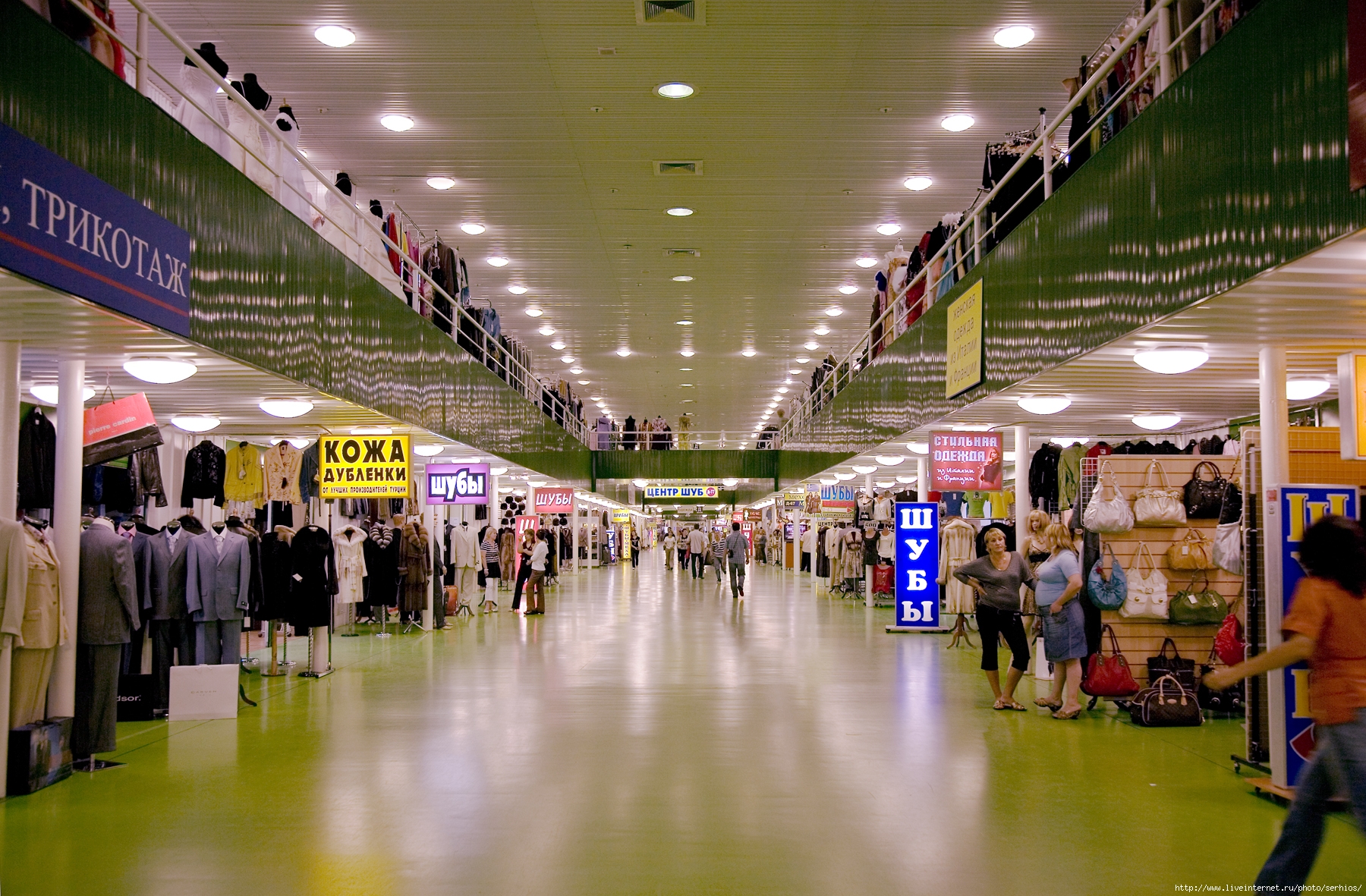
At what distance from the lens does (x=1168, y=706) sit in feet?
29.1

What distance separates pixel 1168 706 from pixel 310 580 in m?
8.62

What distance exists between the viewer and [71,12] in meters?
6.48

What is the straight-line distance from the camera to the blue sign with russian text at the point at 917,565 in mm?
15703

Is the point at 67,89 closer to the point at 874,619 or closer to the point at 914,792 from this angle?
the point at 914,792

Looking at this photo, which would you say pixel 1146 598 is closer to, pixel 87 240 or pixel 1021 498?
pixel 1021 498

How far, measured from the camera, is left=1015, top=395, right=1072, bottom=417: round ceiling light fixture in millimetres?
11093

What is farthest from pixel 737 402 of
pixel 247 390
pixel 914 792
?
pixel 914 792

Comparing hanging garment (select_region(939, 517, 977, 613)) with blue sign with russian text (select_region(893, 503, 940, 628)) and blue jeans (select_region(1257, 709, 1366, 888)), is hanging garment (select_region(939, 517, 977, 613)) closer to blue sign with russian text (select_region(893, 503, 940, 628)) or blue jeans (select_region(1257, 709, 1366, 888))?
blue sign with russian text (select_region(893, 503, 940, 628))

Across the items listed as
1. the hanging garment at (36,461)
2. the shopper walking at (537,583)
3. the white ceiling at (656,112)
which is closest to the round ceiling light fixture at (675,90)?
the white ceiling at (656,112)

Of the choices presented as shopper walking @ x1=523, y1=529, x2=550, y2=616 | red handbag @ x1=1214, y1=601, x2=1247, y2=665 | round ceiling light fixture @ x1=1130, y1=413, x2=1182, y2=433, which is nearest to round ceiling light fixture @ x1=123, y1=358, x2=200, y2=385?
red handbag @ x1=1214, y1=601, x2=1247, y2=665

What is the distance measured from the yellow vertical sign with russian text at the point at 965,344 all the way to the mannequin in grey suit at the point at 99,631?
8155 mm

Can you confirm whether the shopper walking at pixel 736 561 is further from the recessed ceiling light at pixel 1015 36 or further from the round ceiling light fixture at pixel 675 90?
the recessed ceiling light at pixel 1015 36

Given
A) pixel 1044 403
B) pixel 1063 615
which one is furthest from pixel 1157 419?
pixel 1063 615

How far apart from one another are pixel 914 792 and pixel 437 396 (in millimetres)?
10032
